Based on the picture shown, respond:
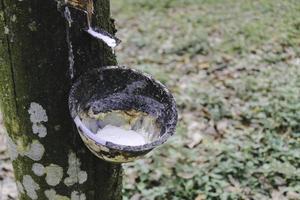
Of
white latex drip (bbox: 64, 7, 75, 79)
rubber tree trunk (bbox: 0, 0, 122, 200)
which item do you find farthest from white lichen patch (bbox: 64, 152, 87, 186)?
white latex drip (bbox: 64, 7, 75, 79)

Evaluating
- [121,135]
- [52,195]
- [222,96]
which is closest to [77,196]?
[52,195]

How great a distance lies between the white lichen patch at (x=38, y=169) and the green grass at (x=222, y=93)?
1.74 meters

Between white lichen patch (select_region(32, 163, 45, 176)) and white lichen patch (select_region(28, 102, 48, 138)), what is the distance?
14cm

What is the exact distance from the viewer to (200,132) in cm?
414

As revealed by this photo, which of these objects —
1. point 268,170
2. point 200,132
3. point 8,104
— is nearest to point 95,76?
point 8,104

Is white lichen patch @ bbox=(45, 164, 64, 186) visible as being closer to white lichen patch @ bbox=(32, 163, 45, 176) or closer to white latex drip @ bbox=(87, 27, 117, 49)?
white lichen patch @ bbox=(32, 163, 45, 176)

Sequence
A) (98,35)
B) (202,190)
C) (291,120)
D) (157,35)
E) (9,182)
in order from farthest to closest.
→ (157,35)
(291,120)
(9,182)
(202,190)
(98,35)

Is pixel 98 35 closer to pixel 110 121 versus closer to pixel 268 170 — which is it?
pixel 110 121

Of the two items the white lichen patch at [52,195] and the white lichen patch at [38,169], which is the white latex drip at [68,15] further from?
the white lichen patch at [52,195]

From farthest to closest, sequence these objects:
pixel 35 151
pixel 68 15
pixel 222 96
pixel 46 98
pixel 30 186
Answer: pixel 222 96
pixel 30 186
pixel 35 151
pixel 46 98
pixel 68 15

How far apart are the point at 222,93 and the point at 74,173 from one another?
3116mm

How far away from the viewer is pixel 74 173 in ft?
5.92

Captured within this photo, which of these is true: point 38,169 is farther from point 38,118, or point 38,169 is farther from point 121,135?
point 121,135

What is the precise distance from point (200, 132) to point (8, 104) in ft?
8.66
